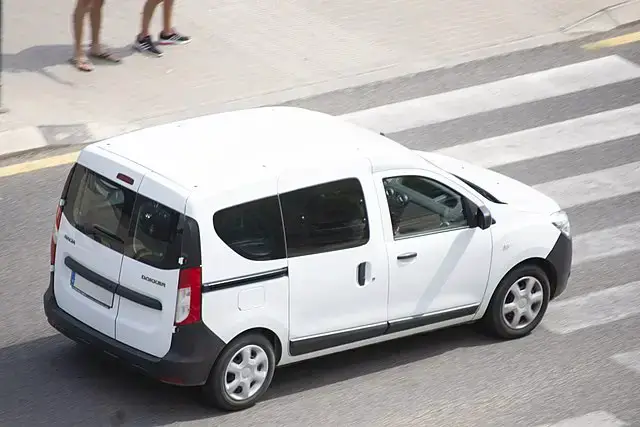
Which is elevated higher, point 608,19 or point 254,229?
point 254,229

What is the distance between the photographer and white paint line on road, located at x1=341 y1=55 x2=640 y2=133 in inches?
551

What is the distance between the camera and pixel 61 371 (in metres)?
9.23

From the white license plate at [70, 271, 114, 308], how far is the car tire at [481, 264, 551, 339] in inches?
115

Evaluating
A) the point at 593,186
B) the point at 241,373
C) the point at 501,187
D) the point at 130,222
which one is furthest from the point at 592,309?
the point at 130,222

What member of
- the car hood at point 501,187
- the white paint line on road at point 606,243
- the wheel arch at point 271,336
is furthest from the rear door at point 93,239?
the white paint line on road at point 606,243

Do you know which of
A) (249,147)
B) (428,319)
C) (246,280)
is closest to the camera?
(246,280)

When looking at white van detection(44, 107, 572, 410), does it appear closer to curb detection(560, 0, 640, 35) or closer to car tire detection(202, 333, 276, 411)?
car tire detection(202, 333, 276, 411)

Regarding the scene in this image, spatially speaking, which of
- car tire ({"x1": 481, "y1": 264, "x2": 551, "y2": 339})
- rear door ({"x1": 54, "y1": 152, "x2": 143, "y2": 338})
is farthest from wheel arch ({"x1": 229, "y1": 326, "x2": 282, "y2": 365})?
car tire ({"x1": 481, "y1": 264, "x2": 551, "y2": 339})

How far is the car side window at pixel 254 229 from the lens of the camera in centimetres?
837

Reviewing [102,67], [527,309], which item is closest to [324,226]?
[527,309]

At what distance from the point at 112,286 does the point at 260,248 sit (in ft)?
3.25

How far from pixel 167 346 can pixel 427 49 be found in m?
8.07

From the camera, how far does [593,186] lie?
12.8 meters

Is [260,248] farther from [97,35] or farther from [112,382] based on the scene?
[97,35]
